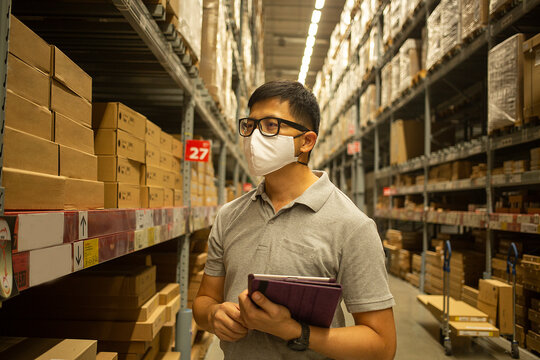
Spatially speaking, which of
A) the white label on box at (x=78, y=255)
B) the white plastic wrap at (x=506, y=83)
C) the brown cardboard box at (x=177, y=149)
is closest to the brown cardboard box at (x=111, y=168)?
the white label on box at (x=78, y=255)

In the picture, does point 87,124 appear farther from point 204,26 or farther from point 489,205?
point 489,205

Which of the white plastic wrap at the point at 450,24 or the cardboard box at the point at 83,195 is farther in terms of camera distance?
the white plastic wrap at the point at 450,24

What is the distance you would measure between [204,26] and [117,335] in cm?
293

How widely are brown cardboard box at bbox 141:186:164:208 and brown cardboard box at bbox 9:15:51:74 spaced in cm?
109

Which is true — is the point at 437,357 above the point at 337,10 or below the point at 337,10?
below

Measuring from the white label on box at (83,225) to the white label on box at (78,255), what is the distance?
1.1 inches

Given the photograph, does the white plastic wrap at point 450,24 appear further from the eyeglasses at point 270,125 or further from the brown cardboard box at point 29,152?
the brown cardboard box at point 29,152

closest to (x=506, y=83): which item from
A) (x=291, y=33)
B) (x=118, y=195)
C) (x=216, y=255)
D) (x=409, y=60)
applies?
(x=409, y=60)

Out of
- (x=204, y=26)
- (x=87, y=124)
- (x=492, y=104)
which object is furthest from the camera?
(x=492, y=104)

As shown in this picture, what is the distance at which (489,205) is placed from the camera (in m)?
4.44

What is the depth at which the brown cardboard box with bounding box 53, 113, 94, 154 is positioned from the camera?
1.44 meters

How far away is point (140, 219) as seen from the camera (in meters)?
2.04

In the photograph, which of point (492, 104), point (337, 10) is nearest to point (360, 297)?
point (492, 104)

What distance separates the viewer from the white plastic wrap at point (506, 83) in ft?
12.7
